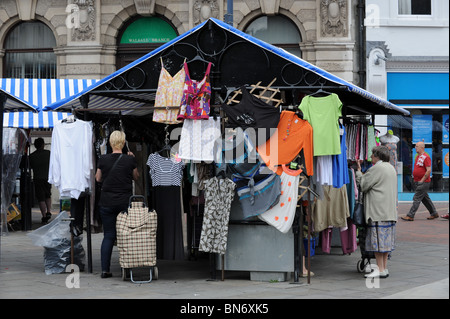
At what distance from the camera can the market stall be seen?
9617 millimetres

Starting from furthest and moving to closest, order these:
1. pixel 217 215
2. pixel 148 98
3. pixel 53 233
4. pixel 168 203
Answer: pixel 148 98 < pixel 53 233 < pixel 168 203 < pixel 217 215

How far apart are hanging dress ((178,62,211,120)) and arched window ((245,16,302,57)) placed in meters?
12.6

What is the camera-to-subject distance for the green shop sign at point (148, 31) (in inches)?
883

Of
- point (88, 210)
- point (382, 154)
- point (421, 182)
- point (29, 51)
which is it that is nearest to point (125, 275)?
point (88, 210)

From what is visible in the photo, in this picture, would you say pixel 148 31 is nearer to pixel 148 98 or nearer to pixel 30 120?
pixel 30 120

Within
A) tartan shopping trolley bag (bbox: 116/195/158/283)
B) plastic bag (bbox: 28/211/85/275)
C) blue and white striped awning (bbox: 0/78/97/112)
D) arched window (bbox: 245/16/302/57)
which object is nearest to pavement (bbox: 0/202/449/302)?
plastic bag (bbox: 28/211/85/275)

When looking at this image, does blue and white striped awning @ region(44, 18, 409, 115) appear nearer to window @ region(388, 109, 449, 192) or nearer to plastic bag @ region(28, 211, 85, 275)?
plastic bag @ region(28, 211, 85, 275)

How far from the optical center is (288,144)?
9.60m

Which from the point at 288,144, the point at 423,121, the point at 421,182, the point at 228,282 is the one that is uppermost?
the point at 423,121

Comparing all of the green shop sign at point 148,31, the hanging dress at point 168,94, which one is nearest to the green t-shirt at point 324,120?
the hanging dress at point 168,94

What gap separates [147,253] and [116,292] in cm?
85

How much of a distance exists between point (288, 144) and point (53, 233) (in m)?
3.66

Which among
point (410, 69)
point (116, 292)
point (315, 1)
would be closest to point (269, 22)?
point (315, 1)
